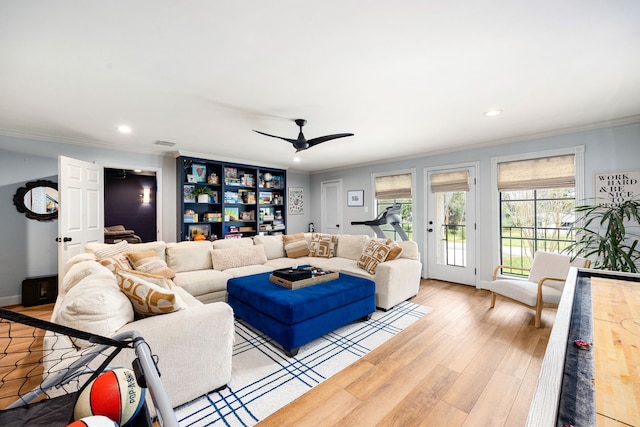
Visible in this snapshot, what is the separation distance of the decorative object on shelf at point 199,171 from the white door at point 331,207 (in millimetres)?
2937

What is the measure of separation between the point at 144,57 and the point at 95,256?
7.06 ft

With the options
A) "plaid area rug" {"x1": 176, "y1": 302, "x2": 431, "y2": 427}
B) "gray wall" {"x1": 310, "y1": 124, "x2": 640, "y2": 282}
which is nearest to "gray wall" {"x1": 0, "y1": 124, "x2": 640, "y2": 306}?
"gray wall" {"x1": 310, "y1": 124, "x2": 640, "y2": 282}

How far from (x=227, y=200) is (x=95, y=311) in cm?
413

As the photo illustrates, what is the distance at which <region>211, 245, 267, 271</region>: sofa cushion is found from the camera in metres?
3.84

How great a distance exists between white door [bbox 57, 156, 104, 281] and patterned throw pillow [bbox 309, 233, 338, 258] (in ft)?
10.7

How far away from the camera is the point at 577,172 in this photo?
348 centimetres

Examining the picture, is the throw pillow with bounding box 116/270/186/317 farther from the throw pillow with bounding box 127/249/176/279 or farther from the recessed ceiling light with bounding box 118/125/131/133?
the recessed ceiling light with bounding box 118/125/131/133

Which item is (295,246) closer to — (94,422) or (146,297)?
(146,297)

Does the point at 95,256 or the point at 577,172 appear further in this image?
the point at 577,172

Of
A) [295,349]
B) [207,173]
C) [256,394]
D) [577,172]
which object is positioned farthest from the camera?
[207,173]

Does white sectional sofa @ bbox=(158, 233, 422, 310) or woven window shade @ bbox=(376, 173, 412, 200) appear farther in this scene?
woven window shade @ bbox=(376, 173, 412, 200)

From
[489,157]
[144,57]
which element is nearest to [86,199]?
[144,57]

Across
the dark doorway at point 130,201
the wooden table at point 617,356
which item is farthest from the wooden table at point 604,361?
the dark doorway at point 130,201

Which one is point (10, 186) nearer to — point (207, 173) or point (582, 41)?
point (207, 173)
